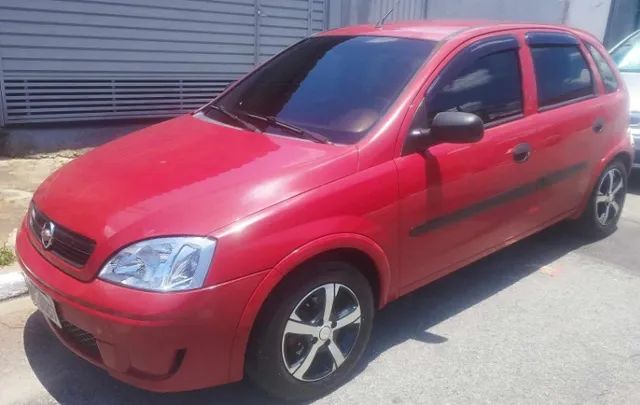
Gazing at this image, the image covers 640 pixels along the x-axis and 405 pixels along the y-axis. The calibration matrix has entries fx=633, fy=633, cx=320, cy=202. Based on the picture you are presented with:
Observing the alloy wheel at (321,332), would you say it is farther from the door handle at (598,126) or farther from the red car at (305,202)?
the door handle at (598,126)

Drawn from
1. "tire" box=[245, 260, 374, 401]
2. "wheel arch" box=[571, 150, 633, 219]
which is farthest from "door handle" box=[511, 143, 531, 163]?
"tire" box=[245, 260, 374, 401]

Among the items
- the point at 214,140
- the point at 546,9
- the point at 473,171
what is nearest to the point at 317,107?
the point at 214,140

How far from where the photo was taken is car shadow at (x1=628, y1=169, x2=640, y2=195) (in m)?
6.84

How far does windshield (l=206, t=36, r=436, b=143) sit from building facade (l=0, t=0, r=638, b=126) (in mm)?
3352

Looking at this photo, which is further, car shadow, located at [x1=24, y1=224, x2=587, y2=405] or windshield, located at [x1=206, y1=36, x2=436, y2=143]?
windshield, located at [x1=206, y1=36, x2=436, y2=143]

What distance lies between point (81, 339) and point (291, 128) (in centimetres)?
147

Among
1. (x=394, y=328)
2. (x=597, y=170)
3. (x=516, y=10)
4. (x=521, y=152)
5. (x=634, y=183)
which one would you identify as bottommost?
(x=634, y=183)

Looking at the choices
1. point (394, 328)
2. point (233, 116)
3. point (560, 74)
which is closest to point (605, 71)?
point (560, 74)

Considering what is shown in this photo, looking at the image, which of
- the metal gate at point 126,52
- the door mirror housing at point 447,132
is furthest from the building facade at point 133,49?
the door mirror housing at point 447,132

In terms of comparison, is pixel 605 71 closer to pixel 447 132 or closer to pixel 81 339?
pixel 447 132

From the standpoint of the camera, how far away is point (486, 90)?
3.74 metres

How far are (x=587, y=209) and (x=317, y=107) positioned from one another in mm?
2593

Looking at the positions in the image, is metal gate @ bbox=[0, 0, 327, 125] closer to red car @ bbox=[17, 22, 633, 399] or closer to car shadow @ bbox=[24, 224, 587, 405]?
red car @ bbox=[17, 22, 633, 399]

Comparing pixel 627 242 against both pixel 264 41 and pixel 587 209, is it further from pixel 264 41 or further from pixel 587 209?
pixel 264 41
